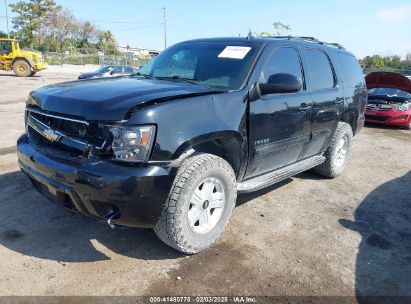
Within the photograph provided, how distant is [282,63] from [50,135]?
8.21 ft

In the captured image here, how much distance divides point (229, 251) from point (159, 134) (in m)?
1.36

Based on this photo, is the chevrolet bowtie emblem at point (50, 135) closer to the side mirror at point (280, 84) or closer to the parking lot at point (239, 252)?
the parking lot at point (239, 252)

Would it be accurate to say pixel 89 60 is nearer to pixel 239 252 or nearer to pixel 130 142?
pixel 239 252

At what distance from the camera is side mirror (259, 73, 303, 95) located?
361 cm

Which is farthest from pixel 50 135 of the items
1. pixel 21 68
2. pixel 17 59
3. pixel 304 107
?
pixel 17 59

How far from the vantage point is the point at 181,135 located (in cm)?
288

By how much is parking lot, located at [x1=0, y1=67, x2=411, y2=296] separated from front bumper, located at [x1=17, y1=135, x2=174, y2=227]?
506 mm

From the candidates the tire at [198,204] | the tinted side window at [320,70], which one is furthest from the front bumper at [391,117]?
the tire at [198,204]

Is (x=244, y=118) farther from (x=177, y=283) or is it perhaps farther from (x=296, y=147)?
Answer: (x=177, y=283)

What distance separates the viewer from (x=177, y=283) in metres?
2.90

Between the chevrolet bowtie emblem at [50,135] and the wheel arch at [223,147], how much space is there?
3.36 ft

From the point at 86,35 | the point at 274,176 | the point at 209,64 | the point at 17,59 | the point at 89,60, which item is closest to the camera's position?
the point at 209,64

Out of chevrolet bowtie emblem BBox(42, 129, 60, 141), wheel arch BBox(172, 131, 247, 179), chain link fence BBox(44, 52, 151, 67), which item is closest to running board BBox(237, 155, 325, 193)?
wheel arch BBox(172, 131, 247, 179)

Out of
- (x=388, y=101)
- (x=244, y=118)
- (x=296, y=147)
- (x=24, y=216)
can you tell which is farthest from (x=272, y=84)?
(x=388, y=101)
